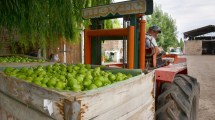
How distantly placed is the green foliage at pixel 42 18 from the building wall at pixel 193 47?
31.7m

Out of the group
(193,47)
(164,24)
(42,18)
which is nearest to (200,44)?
(193,47)

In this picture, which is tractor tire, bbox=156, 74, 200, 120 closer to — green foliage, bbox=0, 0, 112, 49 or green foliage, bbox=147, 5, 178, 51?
green foliage, bbox=0, 0, 112, 49

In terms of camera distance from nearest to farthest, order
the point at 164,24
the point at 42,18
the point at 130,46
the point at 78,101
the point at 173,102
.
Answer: the point at 78,101 → the point at 173,102 → the point at 130,46 → the point at 42,18 → the point at 164,24

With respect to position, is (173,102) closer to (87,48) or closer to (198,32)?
(87,48)

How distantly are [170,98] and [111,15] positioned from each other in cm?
148

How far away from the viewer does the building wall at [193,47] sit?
111 feet

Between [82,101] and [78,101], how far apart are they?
0.04 metres

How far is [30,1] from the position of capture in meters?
4.67

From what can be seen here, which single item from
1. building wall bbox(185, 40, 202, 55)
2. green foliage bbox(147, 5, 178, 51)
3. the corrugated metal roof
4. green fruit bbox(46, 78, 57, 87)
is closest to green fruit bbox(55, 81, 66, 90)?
green fruit bbox(46, 78, 57, 87)

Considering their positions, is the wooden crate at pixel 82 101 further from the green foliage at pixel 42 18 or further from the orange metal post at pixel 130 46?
the green foliage at pixel 42 18

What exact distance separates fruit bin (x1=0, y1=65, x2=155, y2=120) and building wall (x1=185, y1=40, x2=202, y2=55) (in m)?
34.2

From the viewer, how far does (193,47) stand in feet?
112

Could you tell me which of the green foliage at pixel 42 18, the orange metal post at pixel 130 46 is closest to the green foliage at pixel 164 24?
the green foliage at pixel 42 18

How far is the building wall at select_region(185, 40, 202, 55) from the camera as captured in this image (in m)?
33.9
